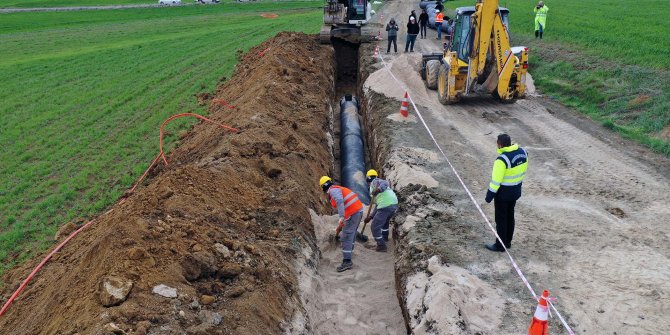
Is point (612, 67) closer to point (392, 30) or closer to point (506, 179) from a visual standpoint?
point (392, 30)

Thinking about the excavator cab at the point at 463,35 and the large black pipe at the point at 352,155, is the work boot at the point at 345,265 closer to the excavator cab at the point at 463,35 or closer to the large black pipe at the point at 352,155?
the large black pipe at the point at 352,155

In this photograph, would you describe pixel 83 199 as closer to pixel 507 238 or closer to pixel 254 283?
pixel 254 283

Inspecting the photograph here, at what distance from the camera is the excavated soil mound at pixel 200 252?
5.88 meters

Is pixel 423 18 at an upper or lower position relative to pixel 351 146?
upper

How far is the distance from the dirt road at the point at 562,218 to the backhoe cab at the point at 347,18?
9.91 meters

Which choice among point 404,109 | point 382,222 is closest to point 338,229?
point 382,222

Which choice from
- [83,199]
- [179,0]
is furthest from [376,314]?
[179,0]

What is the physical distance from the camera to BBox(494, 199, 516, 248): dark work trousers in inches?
307

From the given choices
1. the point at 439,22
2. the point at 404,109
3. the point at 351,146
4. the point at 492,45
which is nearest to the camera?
the point at 351,146

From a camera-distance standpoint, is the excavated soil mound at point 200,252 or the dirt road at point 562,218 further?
the dirt road at point 562,218

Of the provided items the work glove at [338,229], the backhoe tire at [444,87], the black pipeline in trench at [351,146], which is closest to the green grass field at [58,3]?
the black pipeline in trench at [351,146]

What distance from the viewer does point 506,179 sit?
758 centimetres

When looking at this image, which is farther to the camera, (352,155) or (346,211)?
(352,155)

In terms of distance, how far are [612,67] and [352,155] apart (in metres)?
9.89
